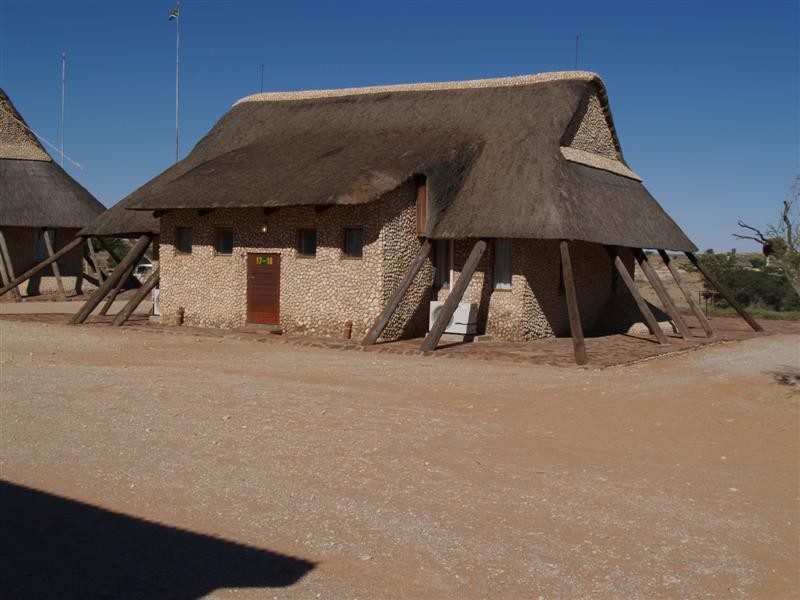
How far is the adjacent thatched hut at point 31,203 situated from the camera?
105ft

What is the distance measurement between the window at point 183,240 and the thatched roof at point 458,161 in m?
1.13

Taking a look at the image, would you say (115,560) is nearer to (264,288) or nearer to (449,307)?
(449,307)

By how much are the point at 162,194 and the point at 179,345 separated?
5466 millimetres

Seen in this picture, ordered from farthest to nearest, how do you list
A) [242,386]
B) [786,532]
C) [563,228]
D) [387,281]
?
1. [387,281]
2. [563,228]
3. [242,386]
4. [786,532]

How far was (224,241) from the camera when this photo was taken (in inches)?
845

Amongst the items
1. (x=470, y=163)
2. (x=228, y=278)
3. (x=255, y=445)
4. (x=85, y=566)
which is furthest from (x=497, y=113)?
(x=85, y=566)

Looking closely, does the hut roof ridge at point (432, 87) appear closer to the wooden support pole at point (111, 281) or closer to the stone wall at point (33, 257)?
the wooden support pole at point (111, 281)

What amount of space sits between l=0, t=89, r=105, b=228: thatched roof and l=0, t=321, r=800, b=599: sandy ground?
2154 cm

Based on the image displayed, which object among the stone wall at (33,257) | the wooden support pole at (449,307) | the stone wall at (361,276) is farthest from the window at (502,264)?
A: the stone wall at (33,257)

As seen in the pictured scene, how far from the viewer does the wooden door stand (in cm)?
2036

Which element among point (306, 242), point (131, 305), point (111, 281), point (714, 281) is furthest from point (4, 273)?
point (714, 281)

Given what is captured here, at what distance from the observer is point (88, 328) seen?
20.9 m

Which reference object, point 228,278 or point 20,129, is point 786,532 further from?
point 20,129

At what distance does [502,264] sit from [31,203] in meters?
20.9
